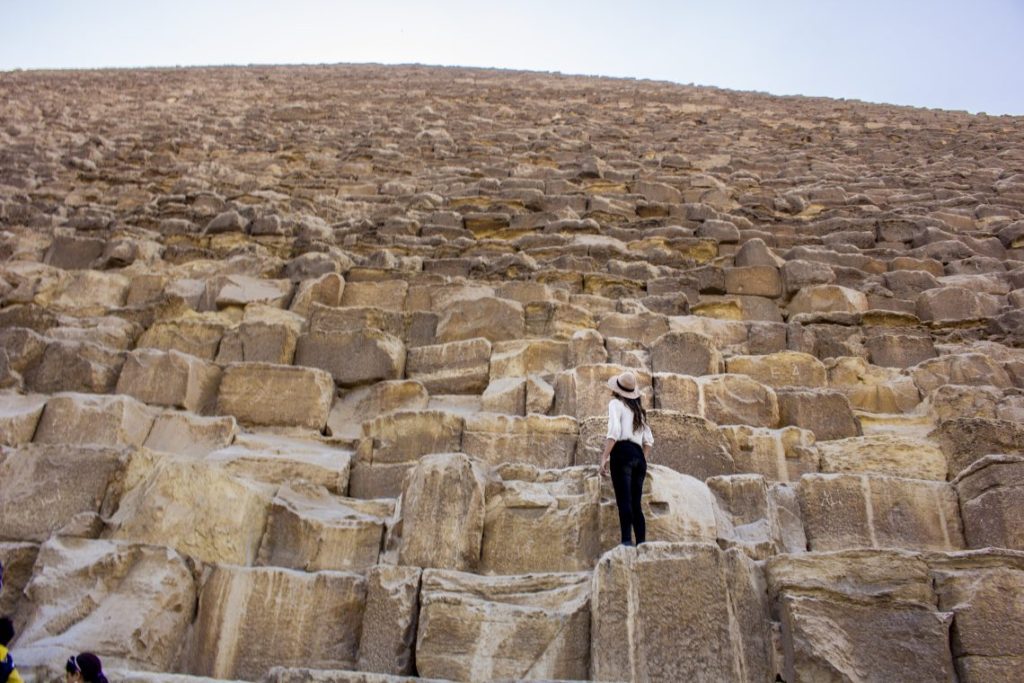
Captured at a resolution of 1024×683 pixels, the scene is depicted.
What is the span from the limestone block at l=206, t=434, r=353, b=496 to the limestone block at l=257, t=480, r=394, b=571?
31 cm

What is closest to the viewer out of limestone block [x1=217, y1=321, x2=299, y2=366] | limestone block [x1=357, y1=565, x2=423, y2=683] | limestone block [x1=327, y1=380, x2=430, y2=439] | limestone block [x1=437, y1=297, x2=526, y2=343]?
limestone block [x1=357, y1=565, x2=423, y2=683]

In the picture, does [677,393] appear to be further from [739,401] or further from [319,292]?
[319,292]

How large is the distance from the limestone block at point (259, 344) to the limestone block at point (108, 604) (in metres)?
1.99

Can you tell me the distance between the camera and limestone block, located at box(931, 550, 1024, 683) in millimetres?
3129

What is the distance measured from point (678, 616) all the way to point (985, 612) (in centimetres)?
104

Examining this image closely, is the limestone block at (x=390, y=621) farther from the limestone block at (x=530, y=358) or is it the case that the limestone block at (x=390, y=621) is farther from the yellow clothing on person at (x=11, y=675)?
the limestone block at (x=530, y=358)

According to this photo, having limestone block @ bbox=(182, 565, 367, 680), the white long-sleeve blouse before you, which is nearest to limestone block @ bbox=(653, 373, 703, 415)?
the white long-sleeve blouse

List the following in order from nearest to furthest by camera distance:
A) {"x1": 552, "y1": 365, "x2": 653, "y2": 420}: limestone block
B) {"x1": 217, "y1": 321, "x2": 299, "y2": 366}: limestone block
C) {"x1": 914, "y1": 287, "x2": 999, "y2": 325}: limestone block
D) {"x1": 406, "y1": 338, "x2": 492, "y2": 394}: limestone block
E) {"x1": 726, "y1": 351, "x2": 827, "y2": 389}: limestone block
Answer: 1. {"x1": 552, "y1": 365, "x2": 653, "y2": 420}: limestone block
2. {"x1": 726, "y1": 351, "x2": 827, "y2": 389}: limestone block
3. {"x1": 406, "y1": 338, "x2": 492, "y2": 394}: limestone block
4. {"x1": 217, "y1": 321, "x2": 299, "y2": 366}: limestone block
5. {"x1": 914, "y1": 287, "x2": 999, "y2": 325}: limestone block

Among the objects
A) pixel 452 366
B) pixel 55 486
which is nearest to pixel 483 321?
pixel 452 366

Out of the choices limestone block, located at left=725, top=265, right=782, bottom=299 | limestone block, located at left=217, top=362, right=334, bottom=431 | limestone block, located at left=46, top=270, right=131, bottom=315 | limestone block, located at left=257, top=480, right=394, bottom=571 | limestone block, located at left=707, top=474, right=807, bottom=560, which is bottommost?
limestone block, located at left=257, top=480, right=394, bottom=571

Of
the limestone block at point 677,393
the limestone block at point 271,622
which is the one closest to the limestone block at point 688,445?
the limestone block at point 677,393

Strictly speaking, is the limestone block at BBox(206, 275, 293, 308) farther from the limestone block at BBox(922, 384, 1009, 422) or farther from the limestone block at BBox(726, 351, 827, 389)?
the limestone block at BBox(922, 384, 1009, 422)

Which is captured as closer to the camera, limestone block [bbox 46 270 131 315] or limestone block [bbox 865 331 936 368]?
limestone block [bbox 865 331 936 368]

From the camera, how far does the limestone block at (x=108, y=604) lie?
3.30m
